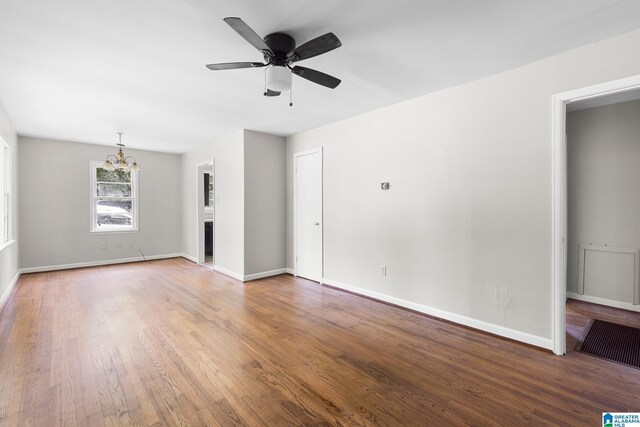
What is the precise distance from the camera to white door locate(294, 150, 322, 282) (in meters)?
4.73

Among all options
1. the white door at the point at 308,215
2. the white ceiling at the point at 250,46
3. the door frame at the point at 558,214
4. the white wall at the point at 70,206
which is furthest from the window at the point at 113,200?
the door frame at the point at 558,214

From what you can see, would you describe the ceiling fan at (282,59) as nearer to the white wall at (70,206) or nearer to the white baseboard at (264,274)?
the white baseboard at (264,274)

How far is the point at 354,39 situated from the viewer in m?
2.23

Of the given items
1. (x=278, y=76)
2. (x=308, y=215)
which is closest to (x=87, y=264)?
(x=308, y=215)

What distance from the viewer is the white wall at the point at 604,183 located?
139 inches

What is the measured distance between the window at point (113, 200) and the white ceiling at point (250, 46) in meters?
2.41

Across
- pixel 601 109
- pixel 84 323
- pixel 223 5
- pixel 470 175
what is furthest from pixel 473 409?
pixel 601 109

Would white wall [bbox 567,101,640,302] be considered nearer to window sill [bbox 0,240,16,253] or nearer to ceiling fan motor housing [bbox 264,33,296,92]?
ceiling fan motor housing [bbox 264,33,296,92]

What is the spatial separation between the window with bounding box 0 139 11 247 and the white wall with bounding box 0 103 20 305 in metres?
0.11

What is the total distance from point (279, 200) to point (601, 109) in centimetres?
463

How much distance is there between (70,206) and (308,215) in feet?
15.4

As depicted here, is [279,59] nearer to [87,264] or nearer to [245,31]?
[245,31]

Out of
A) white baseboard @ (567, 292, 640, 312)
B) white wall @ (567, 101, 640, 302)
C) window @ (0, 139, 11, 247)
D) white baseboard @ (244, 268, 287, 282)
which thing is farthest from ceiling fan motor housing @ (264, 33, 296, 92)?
white baseboard @ (567, 292, 640, 312)

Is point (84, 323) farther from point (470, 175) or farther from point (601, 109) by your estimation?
point (601, 109)
